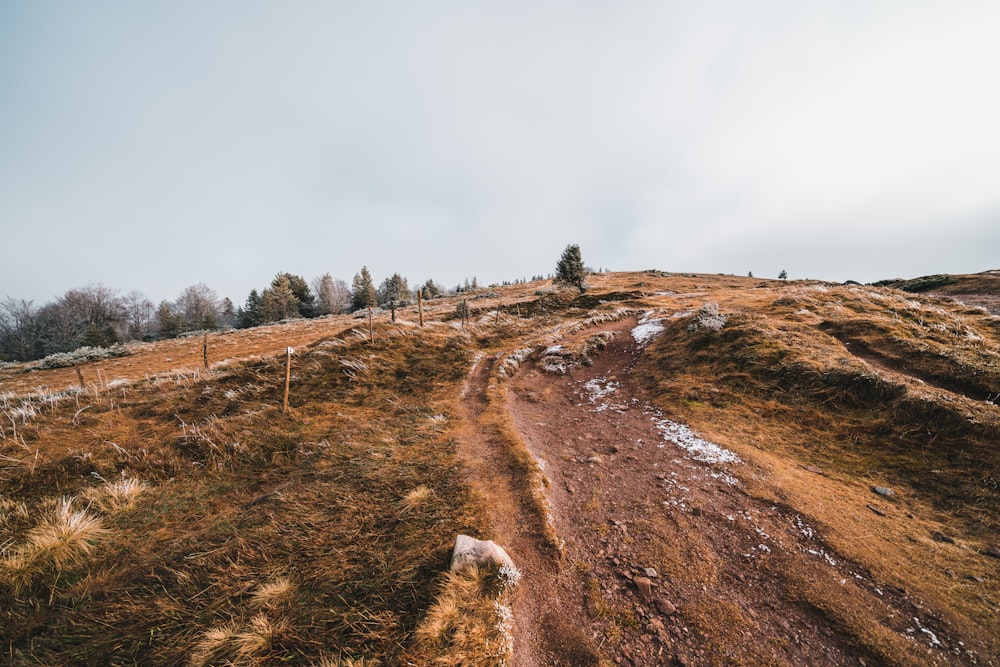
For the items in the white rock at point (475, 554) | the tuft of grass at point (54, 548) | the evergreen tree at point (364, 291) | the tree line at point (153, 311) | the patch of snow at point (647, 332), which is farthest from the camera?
the evergreen tree at point (364, 291)

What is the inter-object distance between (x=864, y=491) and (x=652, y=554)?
5.13 meters

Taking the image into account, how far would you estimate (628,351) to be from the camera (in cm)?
1688

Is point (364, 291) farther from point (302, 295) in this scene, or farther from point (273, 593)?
point (273, 593)

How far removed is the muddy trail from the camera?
3.82 metres

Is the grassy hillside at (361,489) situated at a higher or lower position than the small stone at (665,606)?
higher

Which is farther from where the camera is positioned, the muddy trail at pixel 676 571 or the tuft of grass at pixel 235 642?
the muddy trail at pixel 676 571

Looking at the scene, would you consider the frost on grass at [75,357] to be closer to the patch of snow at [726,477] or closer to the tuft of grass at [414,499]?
the tuft of grass at [414,499]

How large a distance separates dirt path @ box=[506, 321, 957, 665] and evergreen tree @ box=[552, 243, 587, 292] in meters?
37.9

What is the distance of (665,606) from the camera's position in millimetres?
4328

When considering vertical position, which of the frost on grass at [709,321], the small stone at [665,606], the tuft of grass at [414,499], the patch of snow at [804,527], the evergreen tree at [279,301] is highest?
the evergreen tree at [279,301]

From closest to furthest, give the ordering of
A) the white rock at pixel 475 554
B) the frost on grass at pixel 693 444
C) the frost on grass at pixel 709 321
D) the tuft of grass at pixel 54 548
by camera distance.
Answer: the tuft of grass at pixel 54 548, the white rock at pixel 475 554, the frost on grass at pixel 693 444, the frost on grass at pixel 709 321

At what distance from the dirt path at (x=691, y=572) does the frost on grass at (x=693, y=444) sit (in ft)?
0.16

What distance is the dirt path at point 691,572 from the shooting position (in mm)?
3852

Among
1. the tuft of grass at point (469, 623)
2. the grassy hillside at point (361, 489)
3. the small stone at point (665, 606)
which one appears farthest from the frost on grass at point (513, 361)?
the small stone at point (665, 606)
